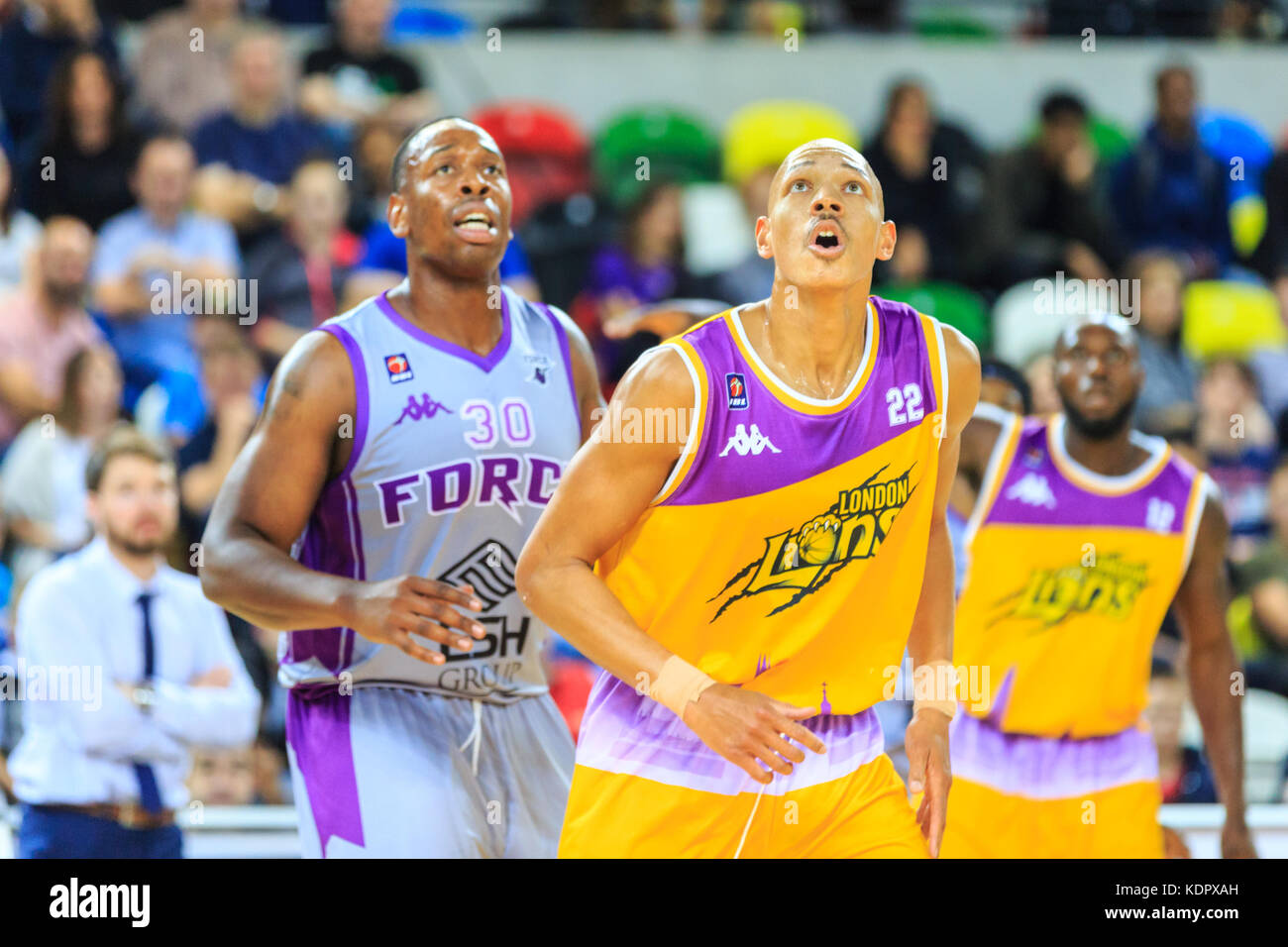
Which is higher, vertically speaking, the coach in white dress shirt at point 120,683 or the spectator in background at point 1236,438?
the spectator in background at point 1236,438

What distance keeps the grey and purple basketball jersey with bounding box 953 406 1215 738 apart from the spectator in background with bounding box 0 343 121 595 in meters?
3.77

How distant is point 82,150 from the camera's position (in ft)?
27.7

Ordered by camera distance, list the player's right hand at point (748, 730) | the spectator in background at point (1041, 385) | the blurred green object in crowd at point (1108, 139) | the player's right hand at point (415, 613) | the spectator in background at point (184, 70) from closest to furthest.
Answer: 1. the player's right hand at point (748, 730)
2. the player's right hand at point (415, 613)
3. the spectator in background at point (1041, 385)
4. the spectator in background at point (184, 70)
5. the blurred green object in crowd at point (1108, 139)

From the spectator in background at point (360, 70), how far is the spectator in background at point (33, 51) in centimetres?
114

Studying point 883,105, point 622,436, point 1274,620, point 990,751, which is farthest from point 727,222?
point 622,436

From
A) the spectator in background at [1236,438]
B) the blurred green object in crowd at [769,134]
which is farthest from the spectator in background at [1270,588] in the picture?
the blurred green object in crowd at [769,134]

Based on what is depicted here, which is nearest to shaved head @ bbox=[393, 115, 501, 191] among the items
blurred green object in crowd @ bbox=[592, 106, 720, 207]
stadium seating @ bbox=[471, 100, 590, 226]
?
stadium seating @ bbox=[471, 100, 590, 226]

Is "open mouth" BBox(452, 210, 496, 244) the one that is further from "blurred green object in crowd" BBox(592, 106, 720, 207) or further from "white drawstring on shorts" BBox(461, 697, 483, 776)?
"blurred green object in crowd" BBox(592, 106, 720, 207)

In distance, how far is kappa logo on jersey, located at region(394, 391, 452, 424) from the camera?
412cm

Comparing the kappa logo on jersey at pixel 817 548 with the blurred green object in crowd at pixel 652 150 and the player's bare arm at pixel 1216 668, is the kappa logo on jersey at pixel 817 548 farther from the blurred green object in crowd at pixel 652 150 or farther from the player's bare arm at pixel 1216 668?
the blurred green object in crowd at pixel 652 150

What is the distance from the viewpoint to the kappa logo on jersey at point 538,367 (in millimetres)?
4324

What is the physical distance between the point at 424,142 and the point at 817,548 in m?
1.61

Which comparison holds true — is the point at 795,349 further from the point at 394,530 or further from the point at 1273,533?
the point at 1273,533
